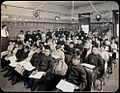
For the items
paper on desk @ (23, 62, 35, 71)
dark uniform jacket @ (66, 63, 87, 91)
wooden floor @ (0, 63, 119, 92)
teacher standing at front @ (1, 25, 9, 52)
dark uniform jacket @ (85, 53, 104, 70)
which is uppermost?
teacher standing at front @ (1, 25, 9, 52)

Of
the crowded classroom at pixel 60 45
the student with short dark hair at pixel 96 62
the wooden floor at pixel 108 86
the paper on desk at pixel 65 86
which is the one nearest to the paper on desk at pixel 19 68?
the crowded classroom at pixel 60 45

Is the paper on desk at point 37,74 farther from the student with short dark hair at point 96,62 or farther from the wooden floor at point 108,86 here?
the student with short dark hair at point 96,62

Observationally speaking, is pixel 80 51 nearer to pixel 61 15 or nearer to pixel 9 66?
pixel 61 15

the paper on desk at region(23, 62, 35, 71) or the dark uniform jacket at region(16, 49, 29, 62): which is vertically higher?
the dark uniform jacket at region(16, 49, 29, 62)

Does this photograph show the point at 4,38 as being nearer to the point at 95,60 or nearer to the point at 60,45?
the point at 60,45

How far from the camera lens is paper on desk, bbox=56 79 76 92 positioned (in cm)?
94

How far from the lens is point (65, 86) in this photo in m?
0.96

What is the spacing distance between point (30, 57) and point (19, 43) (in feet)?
0.44

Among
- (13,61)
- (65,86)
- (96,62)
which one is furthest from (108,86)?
(13,61)

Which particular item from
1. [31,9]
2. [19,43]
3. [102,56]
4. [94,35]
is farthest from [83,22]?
[19,43]

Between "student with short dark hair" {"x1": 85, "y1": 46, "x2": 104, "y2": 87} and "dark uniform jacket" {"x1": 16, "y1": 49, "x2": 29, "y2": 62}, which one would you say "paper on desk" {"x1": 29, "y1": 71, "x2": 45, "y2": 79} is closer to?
"dark uniform jacket" {"x1": 16, "y1": 49, "x2": 29, "y2": 62}

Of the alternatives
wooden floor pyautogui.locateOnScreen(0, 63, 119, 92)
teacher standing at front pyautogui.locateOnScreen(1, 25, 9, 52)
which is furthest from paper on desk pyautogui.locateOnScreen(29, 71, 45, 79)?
teacher standing at front pyautogui.locateOnScreen(1, 25, 9, 52)

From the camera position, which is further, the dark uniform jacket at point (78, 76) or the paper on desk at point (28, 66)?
the paper on desk at point (28, 66)

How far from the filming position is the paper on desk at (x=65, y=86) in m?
0.94
